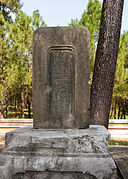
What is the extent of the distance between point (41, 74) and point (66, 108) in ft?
1.80

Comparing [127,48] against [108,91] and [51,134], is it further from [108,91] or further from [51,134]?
[51,134]

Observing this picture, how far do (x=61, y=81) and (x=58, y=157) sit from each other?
0.92 meters

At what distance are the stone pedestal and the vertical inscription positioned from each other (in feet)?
1.41

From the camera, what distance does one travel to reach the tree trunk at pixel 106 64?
12.2 ft

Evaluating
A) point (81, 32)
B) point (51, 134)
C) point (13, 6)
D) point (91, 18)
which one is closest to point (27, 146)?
point (51, 134)

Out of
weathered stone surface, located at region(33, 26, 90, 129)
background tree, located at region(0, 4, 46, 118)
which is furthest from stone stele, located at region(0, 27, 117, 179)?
background tree, located at region(0, 4, 46, 118)

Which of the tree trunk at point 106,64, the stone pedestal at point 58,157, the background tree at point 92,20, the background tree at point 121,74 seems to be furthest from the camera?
the background tree at point 121,74

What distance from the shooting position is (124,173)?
2102mm

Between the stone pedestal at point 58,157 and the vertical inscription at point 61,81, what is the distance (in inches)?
16.9

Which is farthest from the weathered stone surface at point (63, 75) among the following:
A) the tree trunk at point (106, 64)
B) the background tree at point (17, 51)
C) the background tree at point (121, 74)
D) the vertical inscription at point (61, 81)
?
the background tree at point (121, 74)

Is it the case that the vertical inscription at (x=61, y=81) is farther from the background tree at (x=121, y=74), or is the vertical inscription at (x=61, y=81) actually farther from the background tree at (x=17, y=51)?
the background tree at (x=121, y=74)

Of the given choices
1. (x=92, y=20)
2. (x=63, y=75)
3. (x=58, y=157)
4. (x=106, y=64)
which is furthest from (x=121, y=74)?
(x=58, y=157)

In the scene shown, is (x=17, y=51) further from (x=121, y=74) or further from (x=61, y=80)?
(x=61, y=80)

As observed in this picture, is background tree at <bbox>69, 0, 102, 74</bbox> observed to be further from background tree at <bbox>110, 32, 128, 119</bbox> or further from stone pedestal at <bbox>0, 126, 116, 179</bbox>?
stone pedestal at <bbox>0, 126, 116, 179</bbox>
